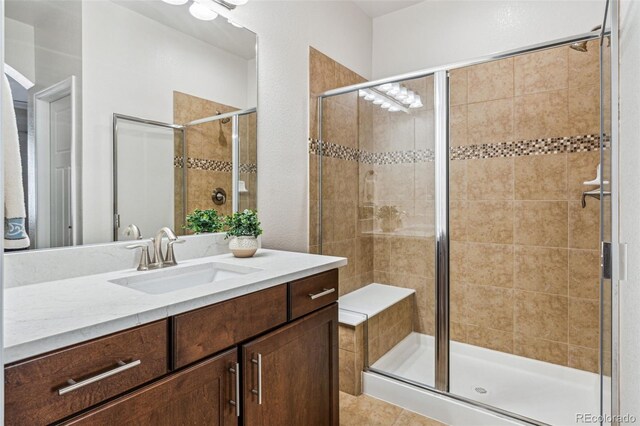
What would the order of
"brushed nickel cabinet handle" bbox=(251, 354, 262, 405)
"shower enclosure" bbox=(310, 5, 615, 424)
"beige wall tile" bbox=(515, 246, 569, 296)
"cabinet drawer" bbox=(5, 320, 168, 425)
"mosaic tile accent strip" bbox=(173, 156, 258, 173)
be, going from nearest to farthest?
1. "cabinet drawer" bbox=(5, 320, 168, 425)
2. "brushed nickel cabinet handle" bbox=(251, 354, 262, 405)
3. "mosaic tile accent strip" bbox=(173, 156, 258, 173)
4. "shower enclosure" bbox=(310, 5, 615, 424)
5. "beige wall tile" bbox=(515, 246, 569, 296)

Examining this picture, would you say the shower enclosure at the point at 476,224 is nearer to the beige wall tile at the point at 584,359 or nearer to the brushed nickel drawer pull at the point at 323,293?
the beige wall tile at the point at 584,359

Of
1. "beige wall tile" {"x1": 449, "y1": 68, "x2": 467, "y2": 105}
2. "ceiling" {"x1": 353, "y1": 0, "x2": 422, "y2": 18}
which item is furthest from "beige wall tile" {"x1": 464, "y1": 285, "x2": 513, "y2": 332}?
"ceiling" {"x1": 353, "y1": 0, "x2": 422, "y2": 18}

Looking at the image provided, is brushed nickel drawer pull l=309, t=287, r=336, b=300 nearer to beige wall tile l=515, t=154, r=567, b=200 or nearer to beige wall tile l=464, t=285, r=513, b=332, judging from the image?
beige wall tile l=464, t=285, r=513, b=332

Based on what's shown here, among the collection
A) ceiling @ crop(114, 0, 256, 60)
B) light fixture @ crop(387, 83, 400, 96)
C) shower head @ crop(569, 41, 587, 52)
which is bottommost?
light fixture @ crop(387, 83, 400, 96)

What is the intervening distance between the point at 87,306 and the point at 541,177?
253cm

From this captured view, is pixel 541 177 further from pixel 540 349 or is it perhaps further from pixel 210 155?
pixel 210 155

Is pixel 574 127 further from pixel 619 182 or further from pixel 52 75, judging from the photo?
pixel 52 75

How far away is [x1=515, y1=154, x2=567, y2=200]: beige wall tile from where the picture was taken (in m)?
2.25

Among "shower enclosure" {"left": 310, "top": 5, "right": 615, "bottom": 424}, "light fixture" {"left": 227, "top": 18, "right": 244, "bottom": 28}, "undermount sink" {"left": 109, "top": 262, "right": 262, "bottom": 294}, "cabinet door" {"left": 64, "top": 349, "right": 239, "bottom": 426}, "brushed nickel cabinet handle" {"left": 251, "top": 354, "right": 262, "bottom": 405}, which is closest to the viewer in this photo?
"cabinet door" {"left": 64, "top": 349, "right": 239, "bottom": 426}

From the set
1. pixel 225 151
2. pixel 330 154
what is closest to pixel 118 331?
pixel 225 151

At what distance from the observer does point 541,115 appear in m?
2.32

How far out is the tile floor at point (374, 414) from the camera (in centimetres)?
188

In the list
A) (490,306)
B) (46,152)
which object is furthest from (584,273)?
(46,152)

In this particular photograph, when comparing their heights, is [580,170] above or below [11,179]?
above
